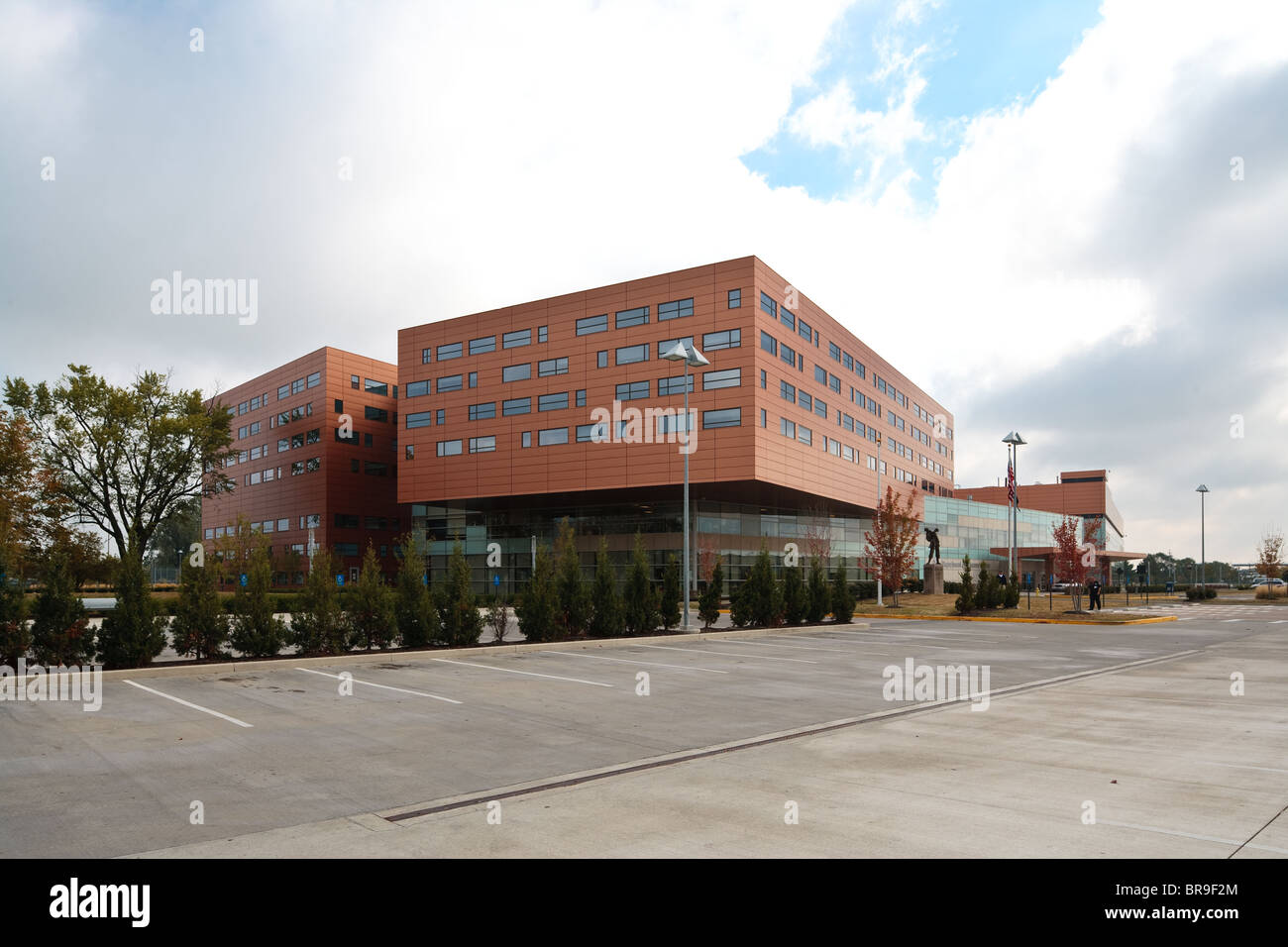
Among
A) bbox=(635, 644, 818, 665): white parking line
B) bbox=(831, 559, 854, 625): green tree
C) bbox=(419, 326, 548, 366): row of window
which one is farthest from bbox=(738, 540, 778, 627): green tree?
bbox=(419, 326, 548, 366): row of window

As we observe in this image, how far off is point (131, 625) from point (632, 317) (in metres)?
40.4

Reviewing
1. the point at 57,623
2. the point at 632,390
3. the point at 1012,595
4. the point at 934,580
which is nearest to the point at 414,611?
the point at 57,623

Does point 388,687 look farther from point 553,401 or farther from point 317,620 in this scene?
point 553,401

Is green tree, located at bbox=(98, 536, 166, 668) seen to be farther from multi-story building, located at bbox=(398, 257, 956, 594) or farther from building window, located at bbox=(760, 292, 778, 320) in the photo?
building window, located at bbox=(760, 292, 778, 320)

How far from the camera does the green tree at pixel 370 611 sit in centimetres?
2052

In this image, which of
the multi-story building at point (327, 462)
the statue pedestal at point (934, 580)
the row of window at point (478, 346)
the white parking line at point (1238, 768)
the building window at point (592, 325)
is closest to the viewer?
the white parking line at point (1238, 768)

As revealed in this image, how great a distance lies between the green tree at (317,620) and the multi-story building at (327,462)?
5484 cm

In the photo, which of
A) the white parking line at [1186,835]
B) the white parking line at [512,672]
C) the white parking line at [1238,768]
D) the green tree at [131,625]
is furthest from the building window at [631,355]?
the white parking line at [1186,835]

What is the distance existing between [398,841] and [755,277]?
1811 inches

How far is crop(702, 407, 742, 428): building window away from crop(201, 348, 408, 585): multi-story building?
36.5 m

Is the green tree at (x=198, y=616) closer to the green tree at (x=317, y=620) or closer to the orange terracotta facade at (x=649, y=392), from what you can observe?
the green tree at (x=317, y=620)

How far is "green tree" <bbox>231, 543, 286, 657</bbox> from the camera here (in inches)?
721
